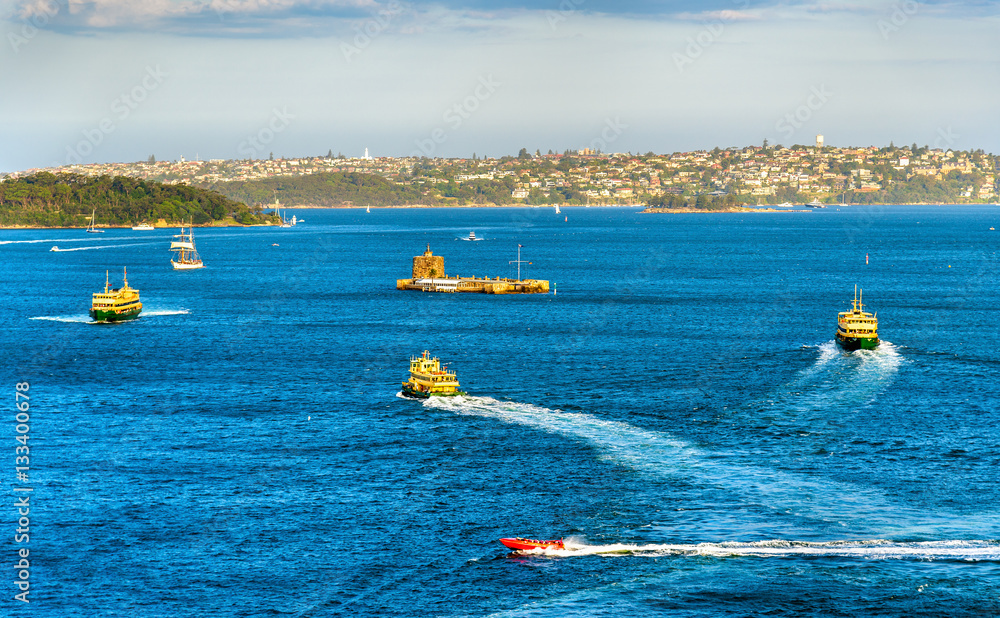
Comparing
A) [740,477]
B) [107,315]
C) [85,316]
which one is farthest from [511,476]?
[85,316]

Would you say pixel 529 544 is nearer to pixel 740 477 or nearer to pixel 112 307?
pixel 740 477

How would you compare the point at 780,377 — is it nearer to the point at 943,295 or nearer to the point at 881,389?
the point at 881,389

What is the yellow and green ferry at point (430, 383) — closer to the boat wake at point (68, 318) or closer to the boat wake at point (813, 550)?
the boat wake at point (813, 550)

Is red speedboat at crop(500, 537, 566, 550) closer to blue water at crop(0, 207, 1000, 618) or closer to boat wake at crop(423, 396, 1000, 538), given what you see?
blue water at crop(0, 207, 1000, 618)

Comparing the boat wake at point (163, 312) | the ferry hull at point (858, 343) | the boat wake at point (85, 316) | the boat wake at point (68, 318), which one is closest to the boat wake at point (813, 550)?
the ferry hull at point (858, 343)

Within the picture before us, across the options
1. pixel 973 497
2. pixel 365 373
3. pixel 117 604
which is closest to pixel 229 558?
pixel 117 604

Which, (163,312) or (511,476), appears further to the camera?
(163,312)
